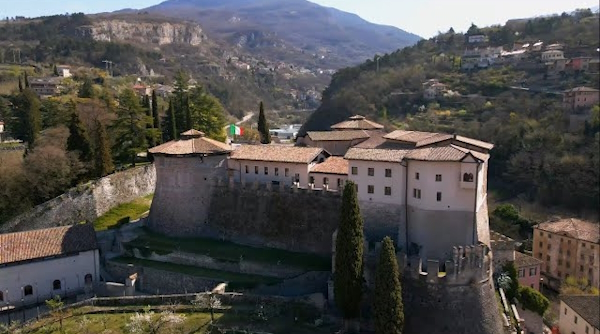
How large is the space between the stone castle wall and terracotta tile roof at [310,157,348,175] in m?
18.3

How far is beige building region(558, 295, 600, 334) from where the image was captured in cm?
4056

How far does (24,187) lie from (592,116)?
72.3 meters

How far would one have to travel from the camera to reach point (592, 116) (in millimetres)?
75250

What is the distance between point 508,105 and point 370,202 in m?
64.1

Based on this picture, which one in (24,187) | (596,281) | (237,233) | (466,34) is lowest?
Result: (596,281)

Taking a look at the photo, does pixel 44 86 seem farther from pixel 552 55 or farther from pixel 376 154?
pixel 552 55

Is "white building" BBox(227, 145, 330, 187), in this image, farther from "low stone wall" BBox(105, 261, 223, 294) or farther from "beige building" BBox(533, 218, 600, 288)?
"beige building" BBox(533, 218, 600, 288)

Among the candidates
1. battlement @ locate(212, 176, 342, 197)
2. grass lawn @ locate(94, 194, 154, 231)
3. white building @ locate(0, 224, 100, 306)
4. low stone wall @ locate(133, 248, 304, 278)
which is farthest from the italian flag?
white building @ locate(0, 224, 100, 306)

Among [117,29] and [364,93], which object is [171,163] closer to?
[364,93]

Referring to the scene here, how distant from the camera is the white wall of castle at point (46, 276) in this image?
107 ft

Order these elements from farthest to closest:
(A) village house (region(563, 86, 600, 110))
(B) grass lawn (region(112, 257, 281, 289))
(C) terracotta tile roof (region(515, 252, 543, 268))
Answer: (A) village house (region(563, 86, 600, 110)) < (C) terracotta tile roof (region(515, 252, 543, 268)) < (B) grass lawn (region(112, 257, 281, 289))

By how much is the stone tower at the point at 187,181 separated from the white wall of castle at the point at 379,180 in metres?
11.1

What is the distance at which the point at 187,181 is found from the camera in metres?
38.1

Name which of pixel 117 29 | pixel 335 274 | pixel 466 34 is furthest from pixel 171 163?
pixel 117 29
